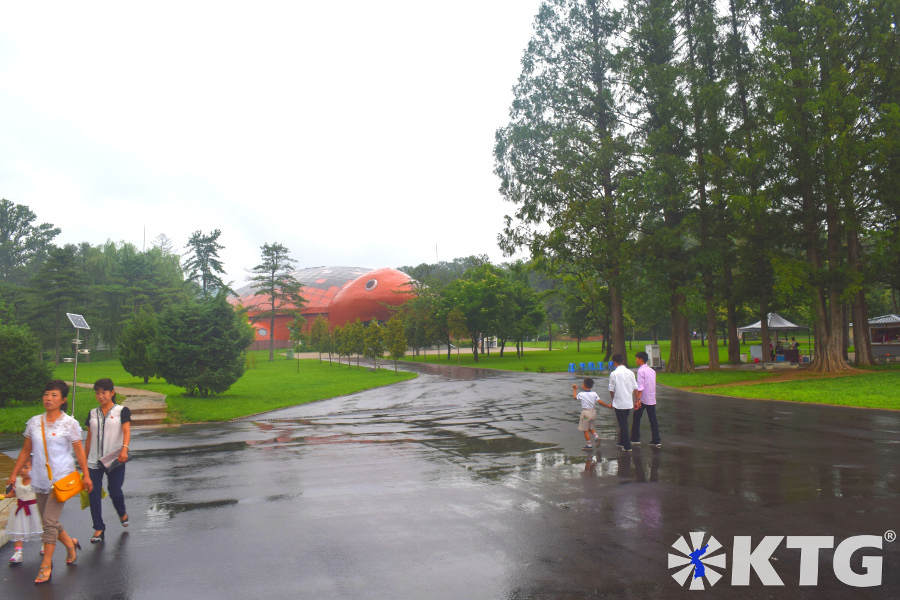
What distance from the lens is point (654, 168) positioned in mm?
26641

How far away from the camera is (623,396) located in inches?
387

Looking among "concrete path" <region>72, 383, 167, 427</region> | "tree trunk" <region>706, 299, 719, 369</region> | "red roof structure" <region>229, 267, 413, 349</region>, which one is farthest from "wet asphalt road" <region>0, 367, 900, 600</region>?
"red roof structure" <region>229, 267, 413, 349</region>

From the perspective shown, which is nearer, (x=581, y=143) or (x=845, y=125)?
(x=845, y=125)

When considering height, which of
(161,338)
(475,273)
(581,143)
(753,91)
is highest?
(753,91)

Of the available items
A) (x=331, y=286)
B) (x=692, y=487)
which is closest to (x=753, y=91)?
(x=692, y=487)

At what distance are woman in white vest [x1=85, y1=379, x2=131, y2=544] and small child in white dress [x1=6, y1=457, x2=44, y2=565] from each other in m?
0.57

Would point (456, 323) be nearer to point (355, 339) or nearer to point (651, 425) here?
point (355, 339)

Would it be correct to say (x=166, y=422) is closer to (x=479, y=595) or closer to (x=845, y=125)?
(x=479, y=595)

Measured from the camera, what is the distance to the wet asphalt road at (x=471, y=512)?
445 centimetres

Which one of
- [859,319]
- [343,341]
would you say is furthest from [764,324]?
[343,341]

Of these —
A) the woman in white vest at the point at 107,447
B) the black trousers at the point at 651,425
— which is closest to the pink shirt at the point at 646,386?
the black trousers at the point at 651,425

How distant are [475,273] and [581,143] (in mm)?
25467

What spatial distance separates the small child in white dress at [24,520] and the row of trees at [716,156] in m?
25.0

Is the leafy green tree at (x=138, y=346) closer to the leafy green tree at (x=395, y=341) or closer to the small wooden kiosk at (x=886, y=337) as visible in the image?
the leafy green tree at (x=395, y=341)
